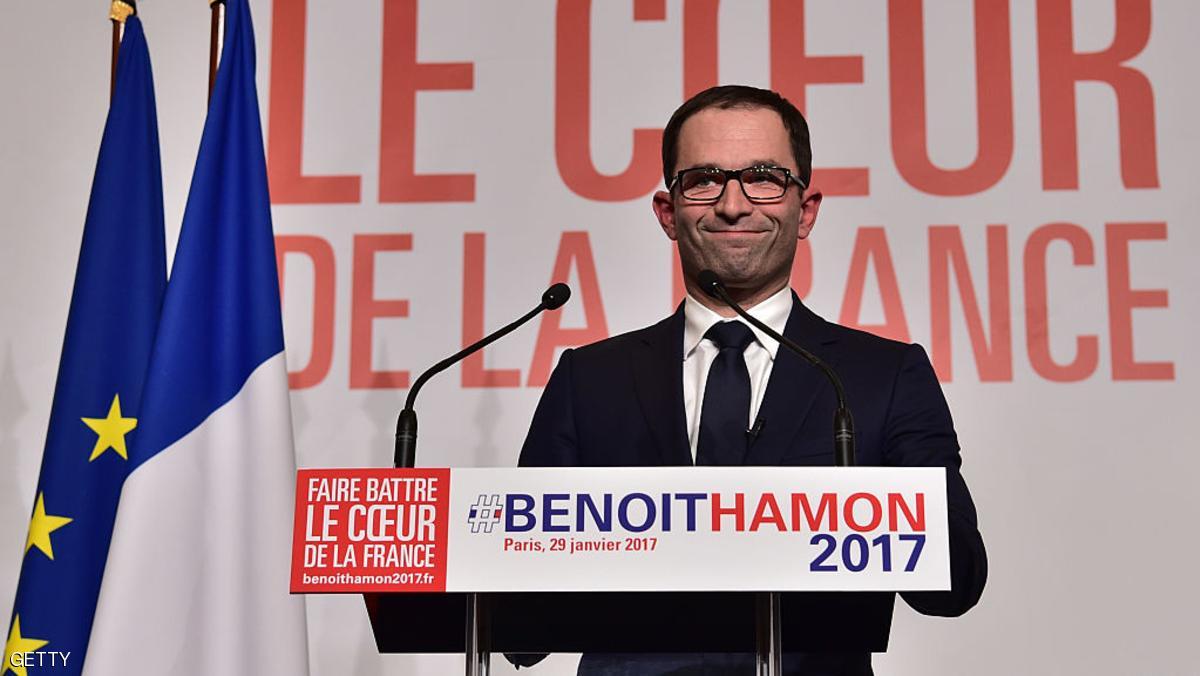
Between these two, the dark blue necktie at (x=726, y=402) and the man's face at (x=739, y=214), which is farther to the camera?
the man's face at (x=739, y=214)

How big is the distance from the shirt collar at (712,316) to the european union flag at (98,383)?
1281 millimetres

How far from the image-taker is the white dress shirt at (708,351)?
2096 millimetres

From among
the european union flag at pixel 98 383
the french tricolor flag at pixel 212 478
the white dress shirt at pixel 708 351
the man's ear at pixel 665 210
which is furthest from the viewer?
the european union flag at pixel 98 383

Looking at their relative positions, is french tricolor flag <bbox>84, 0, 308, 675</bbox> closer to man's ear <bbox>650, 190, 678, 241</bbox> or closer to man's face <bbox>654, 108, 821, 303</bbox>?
man's ear <bbox>650, 190, 678, 241</bbox>

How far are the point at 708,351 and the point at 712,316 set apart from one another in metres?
0.07

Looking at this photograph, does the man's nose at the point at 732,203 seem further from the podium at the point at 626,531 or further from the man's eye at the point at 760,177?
the podium at the point at 626,531

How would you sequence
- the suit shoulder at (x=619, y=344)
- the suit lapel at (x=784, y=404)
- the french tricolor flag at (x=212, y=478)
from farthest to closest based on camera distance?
the french tricolor flag at (x=212, y=478), the suit shoulder at (x=619, y=344), the suit lapel at (x=784, y=404)

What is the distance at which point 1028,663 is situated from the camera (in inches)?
131

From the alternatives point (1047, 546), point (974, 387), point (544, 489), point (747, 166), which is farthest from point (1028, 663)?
point (544, 489)

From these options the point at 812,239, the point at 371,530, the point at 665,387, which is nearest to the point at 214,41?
the point at 812,239

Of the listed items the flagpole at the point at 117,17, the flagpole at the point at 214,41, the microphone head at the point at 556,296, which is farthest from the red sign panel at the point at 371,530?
the flagpole at the point at 117,17

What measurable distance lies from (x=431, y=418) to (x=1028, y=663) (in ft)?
5.20

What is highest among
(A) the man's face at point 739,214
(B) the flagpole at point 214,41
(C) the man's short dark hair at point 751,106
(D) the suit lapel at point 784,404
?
(B) the flagpole at point 214,41

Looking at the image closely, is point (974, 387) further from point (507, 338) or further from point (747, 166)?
point (747, 166)
